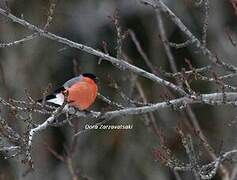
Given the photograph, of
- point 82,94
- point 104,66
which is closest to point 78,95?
point 82,94

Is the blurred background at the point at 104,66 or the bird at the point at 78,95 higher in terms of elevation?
the blurred background at the point at 104,66

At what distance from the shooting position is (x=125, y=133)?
10.3 m

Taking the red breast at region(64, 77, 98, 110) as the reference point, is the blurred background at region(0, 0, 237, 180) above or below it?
above

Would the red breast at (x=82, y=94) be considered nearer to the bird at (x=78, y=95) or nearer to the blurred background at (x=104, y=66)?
the bird at (x=78, y=95)

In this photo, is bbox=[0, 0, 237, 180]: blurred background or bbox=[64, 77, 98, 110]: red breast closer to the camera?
bbox=[64, 77, 98, 110]: red breast

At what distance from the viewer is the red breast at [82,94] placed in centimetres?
506

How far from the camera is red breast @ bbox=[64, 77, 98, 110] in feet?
16.6

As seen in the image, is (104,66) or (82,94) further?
(104,66)

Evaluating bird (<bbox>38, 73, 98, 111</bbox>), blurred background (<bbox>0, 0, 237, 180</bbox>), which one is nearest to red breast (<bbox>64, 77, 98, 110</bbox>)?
bird (<bbox>38, 73, 98, 111</bbox>)

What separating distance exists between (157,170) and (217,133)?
100 centimetres

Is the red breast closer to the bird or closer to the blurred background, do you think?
the bird

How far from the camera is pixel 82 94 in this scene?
5.16 metres

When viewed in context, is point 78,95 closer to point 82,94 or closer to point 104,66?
point 82,94

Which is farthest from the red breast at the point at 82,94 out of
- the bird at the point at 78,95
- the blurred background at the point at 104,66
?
the blurred background at the point at 104,66
